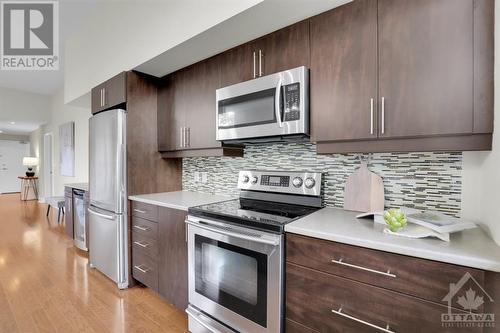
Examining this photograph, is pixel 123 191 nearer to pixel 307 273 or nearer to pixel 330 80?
pixel 307 273

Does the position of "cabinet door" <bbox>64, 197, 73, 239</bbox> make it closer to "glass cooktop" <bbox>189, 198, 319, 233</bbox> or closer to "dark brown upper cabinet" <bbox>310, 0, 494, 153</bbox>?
"glass cooktop" <bbox>189, 198, 319, 233</bbox>

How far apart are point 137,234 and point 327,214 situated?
1.81 meters

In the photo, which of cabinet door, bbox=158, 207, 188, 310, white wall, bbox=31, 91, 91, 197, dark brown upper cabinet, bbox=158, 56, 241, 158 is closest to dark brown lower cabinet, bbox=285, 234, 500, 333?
cabinet door, bbox=158, 207, 188, 310

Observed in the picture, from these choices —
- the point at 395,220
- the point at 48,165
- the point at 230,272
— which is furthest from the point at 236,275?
the point at 48,165

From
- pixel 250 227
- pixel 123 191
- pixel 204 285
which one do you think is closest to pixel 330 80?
pixel 250 227

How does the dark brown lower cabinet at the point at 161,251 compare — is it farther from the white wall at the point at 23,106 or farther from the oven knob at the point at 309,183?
the white wall at the point at 23,106

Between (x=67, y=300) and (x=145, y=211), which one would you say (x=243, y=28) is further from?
(x=67, y=300)

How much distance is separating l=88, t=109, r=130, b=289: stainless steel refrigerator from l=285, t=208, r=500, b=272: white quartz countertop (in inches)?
72.4

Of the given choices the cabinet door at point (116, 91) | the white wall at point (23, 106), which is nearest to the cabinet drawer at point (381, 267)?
the cabinet door at point (116, 91)

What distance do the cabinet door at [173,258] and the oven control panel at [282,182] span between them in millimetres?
586

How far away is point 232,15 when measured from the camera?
4.82 feet

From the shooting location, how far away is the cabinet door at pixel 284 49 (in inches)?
60.7

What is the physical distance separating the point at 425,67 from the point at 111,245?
9.42 ft

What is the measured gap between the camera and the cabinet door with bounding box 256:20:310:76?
60.7 inches
